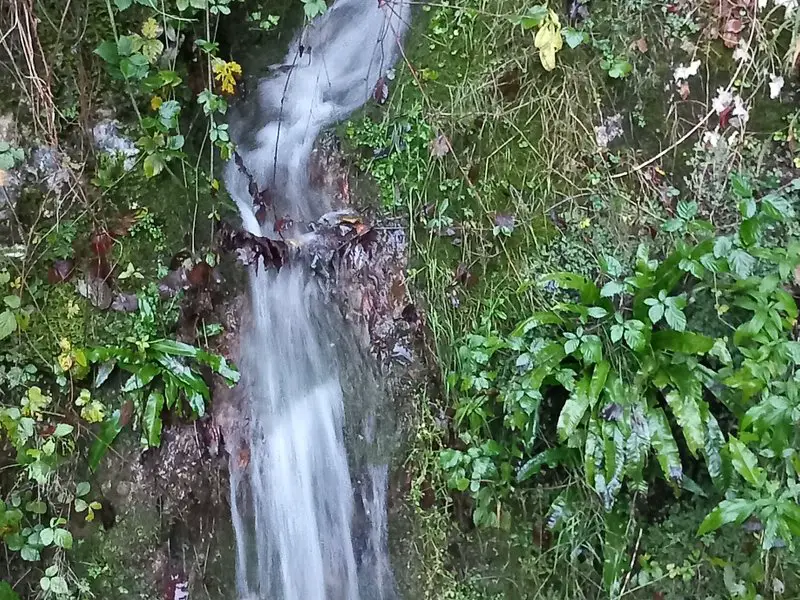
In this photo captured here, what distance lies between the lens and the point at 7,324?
2.57m

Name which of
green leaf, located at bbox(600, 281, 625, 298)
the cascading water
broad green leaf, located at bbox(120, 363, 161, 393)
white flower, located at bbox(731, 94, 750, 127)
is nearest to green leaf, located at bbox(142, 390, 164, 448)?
broad green leaf, located at bbox(120, 363, 161, 393)

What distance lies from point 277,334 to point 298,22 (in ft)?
4.93

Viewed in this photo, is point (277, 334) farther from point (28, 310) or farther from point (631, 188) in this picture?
point (631, 188)

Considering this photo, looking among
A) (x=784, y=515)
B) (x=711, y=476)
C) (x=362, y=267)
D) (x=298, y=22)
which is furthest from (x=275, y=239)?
(x=784, y=515)

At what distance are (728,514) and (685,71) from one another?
188 centimetres

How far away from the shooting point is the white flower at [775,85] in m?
2.82

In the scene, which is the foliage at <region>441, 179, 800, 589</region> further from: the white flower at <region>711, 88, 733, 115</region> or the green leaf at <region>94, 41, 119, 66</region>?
the green leaf at <region>94, 41, 119, 66</region>

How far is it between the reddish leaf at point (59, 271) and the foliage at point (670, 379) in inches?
69.3

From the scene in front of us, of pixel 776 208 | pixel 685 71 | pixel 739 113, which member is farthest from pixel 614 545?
pixel 685 71

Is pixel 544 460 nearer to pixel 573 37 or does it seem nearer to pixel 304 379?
pixel 304 379

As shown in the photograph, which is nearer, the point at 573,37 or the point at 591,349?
the point at 591,349

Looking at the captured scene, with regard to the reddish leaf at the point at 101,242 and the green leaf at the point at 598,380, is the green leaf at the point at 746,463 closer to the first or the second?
the green leaf at the point at 598,380

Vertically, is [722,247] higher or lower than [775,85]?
lower

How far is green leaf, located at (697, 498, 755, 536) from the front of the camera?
2475mm
